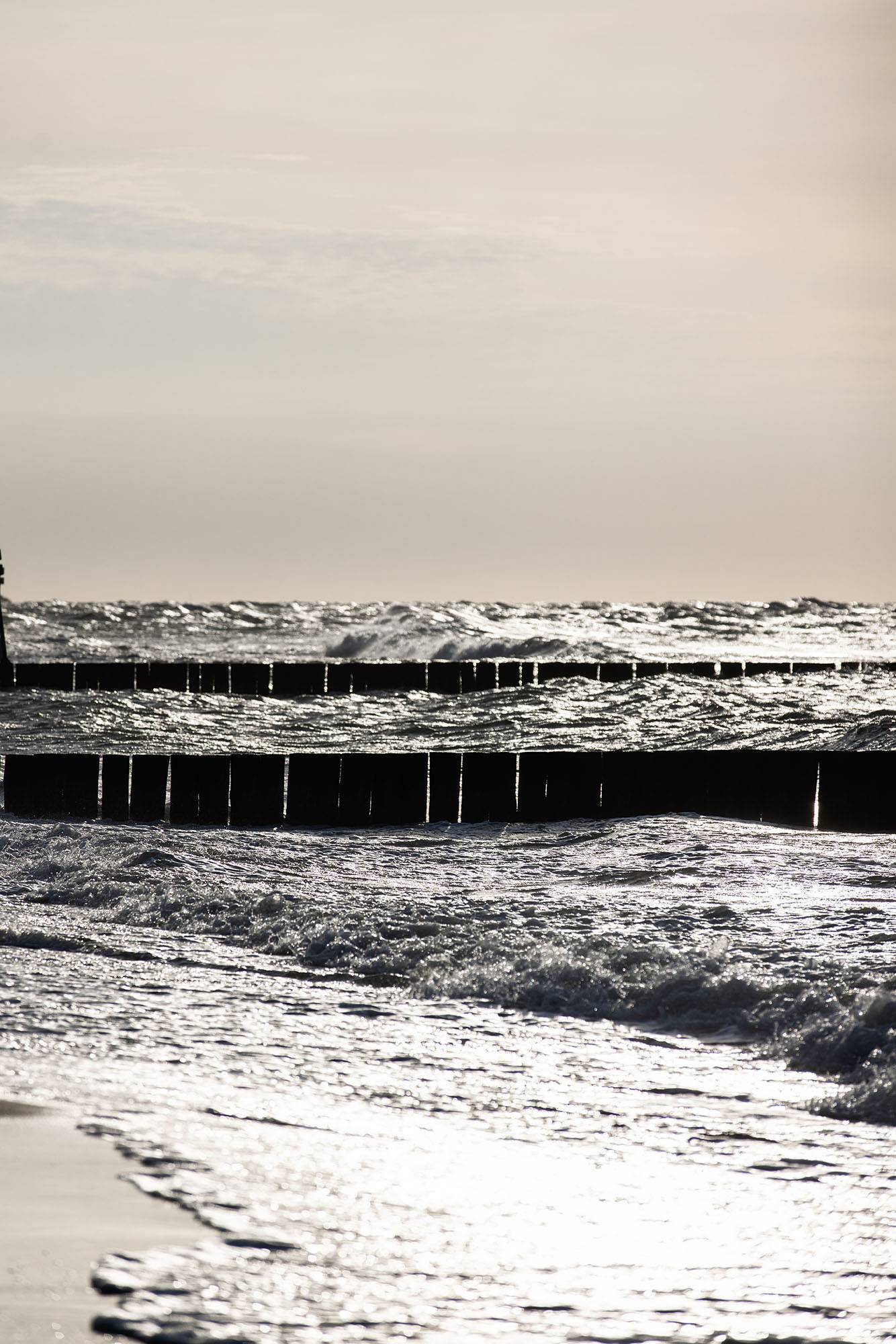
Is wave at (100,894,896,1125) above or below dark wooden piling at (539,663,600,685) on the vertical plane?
below

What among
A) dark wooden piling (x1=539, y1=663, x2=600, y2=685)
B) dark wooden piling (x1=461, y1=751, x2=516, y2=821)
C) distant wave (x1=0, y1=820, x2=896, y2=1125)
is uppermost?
dark wooden piling (x1=539, y1=663, x2=600, y2=685)

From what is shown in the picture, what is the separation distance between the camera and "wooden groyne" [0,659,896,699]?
2520 centimetres

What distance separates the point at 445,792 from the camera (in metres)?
11.4

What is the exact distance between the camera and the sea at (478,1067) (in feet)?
11.1

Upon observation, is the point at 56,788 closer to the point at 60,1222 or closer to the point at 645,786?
the point at 645,786

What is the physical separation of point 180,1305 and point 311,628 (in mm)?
62033

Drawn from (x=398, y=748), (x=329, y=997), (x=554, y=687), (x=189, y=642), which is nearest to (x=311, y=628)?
(x=189, y=642)

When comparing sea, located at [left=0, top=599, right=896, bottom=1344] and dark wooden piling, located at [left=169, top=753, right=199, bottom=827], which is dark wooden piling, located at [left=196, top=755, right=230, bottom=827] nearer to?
dark wooden piling, located at [left=169, top=753, right=199, bottom=827]

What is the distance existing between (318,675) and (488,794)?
15.3 metres

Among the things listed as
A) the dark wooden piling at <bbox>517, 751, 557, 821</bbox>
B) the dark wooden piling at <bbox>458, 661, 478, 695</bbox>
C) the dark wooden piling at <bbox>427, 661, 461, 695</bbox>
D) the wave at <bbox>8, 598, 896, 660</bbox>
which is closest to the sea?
the dark wooden piling at <bbox>517, 751, 557, 821</bbox>

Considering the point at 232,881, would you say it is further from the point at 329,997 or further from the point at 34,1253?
the point at 34,1253

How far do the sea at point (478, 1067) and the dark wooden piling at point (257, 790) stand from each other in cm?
39

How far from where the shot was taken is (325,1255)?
3516 millimetres

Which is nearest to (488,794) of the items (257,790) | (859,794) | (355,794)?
(355,794)
